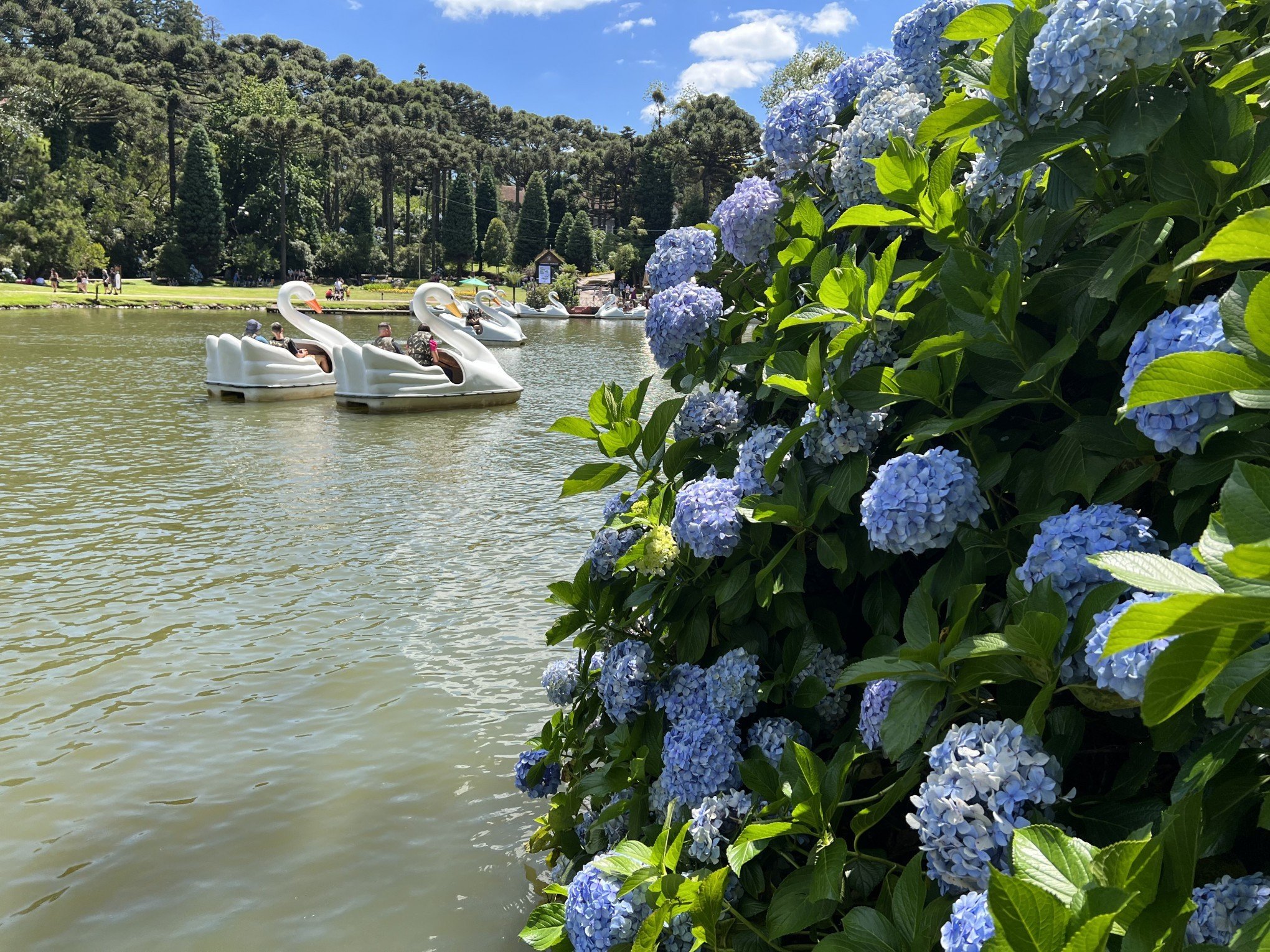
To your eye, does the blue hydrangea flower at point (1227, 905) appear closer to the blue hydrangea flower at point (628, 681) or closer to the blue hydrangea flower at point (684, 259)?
the blue hydrangea flower at point (628, 681)

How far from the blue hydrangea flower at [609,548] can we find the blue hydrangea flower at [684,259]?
618 millimetres

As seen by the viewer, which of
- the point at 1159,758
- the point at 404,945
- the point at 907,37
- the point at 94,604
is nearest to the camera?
the point at 1159,758

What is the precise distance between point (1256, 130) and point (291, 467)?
9960 mm

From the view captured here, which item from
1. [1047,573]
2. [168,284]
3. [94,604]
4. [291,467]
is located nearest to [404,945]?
[1047,573]

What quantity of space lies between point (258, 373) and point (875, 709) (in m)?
14.9

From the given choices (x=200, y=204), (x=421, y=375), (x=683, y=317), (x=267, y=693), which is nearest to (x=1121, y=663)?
(x=683, y=317)

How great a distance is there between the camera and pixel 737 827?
1677mm

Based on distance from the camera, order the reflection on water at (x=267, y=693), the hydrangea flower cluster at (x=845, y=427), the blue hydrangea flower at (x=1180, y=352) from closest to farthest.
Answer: the blue hydrangea flower at (x=1180, y=352) → the hydrangea flower cluster at (x=845, y=427) → the reflection on water at (x=267, y=693)

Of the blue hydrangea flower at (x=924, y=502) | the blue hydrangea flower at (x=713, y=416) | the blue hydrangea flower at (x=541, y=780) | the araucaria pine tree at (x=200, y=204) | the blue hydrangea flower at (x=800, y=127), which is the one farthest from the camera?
the araucaria pine tree at (x=200, y=204)

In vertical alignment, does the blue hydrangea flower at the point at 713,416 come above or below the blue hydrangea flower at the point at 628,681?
above

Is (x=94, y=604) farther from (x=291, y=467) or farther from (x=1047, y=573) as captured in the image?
(x=1047, y=573)

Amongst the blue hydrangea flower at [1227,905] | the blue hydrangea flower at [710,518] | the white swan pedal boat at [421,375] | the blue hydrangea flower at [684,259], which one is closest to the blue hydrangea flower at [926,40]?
the blue hydrangea flower at [684,259]

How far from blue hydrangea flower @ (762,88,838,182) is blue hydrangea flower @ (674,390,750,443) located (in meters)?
0.60

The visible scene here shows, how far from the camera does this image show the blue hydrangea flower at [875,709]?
1.39 meters
